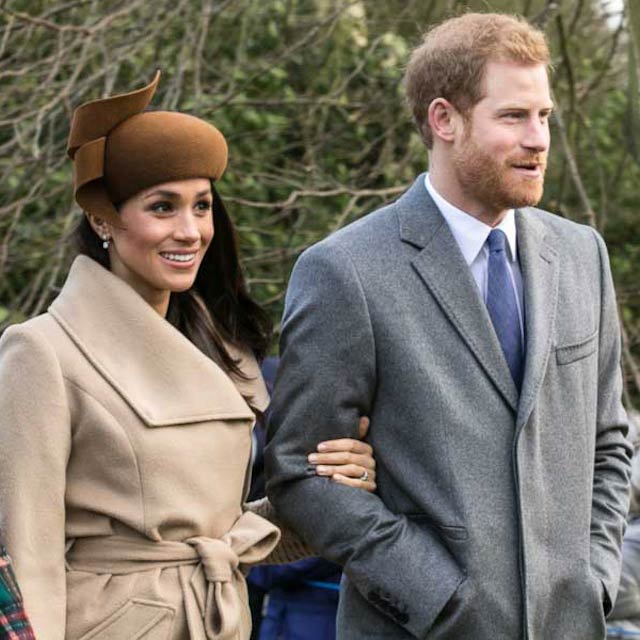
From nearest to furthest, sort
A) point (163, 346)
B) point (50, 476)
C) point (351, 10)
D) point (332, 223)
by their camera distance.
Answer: point (50, 476) → point (163, 346) → point (332, 223) → point (351, 10)

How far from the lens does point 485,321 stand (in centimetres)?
352

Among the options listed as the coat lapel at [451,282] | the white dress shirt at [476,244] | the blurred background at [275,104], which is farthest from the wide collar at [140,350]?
the blurred background at [275,104]

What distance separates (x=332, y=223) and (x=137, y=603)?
3.63 m

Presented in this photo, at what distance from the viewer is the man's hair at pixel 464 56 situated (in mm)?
3602

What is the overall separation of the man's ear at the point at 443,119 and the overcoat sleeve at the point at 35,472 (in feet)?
3.14

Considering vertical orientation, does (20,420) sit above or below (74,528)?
above

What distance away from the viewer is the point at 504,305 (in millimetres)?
3584

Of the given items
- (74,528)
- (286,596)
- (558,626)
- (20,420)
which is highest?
(20,420)

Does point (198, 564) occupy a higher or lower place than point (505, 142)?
lower

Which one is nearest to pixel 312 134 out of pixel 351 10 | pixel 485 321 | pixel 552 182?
pixel 351 10

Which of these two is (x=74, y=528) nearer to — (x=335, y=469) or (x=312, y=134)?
(x=335, y=469)

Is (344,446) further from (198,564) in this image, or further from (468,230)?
(468,230)

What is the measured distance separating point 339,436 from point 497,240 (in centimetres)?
52

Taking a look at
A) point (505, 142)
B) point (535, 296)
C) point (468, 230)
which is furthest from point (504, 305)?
point (505, 142)
